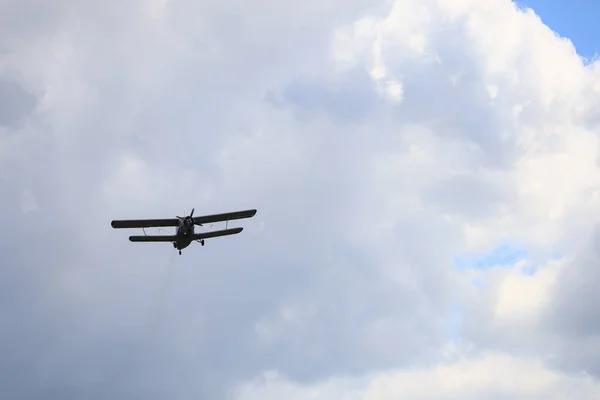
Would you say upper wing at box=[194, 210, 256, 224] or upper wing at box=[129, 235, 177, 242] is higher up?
upper wing at box=[194, 210, 256, 224]

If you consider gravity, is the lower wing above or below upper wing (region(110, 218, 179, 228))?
below

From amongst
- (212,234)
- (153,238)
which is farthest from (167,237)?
(212,234)

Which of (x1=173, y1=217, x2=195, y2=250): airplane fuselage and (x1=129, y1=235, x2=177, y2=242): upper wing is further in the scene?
(x1=129, y1=235, x2=177, y2=242): upper wing

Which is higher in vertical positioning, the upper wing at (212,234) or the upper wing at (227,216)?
the upper wing at (227,216)

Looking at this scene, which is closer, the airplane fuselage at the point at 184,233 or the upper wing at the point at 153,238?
the airplane fuselage at the point at 184,233

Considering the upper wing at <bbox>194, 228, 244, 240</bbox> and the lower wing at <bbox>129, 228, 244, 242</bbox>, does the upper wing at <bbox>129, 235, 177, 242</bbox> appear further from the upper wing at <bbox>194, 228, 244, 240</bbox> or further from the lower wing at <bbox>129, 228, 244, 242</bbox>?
the upper wing at <bbox>194, 228, 244, 240</bbox>

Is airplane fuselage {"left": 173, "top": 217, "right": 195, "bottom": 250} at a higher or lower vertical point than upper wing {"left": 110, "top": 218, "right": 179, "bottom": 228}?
lower

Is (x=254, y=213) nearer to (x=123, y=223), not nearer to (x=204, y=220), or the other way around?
(x=204, y=220)

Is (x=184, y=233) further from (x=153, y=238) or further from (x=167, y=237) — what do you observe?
(x=153, y=238)

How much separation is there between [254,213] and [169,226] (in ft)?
40.0

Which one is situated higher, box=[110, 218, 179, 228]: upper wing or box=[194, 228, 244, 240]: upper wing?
box=[110, 218, 179, 228]: upper wing

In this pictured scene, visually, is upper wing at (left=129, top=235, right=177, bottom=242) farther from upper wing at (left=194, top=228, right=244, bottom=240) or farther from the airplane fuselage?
upper wing at (left=194, top=228, right=244, bottom=240)

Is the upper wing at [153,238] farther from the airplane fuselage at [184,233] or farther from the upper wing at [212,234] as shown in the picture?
the upper wing at [212,234]

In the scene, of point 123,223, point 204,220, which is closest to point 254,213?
point 204,220
